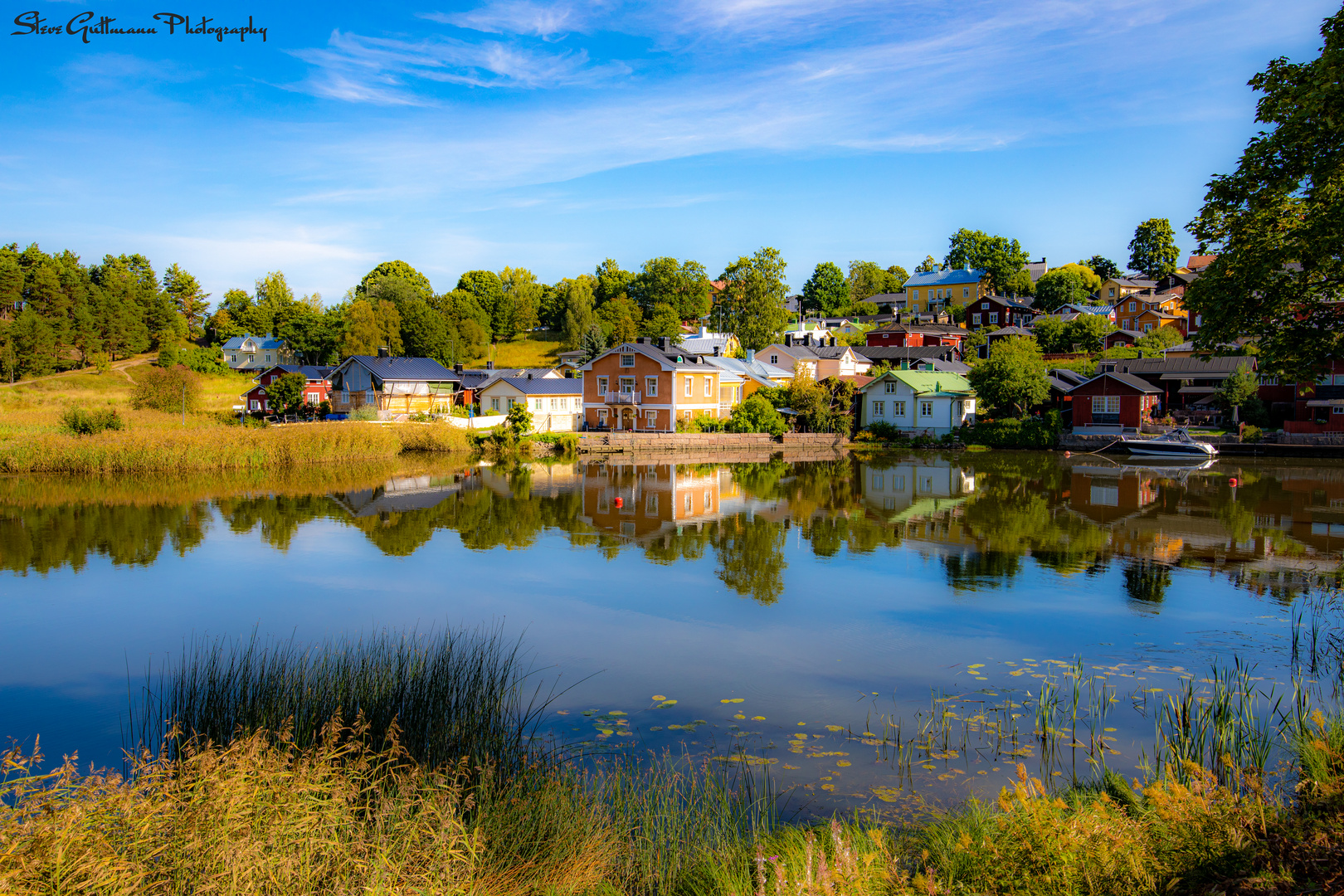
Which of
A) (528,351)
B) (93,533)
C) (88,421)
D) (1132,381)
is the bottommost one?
(93,533)

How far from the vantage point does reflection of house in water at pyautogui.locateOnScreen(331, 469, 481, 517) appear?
2623 cm

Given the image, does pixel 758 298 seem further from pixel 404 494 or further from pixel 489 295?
pixel 404 494

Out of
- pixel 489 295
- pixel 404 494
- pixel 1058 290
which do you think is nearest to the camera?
pixel 404 494

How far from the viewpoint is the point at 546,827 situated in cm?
591

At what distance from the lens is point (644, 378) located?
5391cm

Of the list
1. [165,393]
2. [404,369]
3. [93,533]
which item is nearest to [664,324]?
[404,369]

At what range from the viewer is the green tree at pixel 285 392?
5425 cm

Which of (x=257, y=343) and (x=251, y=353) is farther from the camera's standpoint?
(x=257, y=343)

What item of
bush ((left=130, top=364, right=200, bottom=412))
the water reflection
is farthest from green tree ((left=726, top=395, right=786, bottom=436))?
bush ((left=130, top=364, right=200, bottom=412))

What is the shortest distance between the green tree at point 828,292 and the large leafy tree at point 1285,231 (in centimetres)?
9313

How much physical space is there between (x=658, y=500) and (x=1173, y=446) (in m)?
30.1

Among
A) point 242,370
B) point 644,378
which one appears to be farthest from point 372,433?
point 242,370

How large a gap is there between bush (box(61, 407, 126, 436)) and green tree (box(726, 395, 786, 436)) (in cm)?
3303

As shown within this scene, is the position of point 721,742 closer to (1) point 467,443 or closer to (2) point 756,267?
(1) point 467,443
